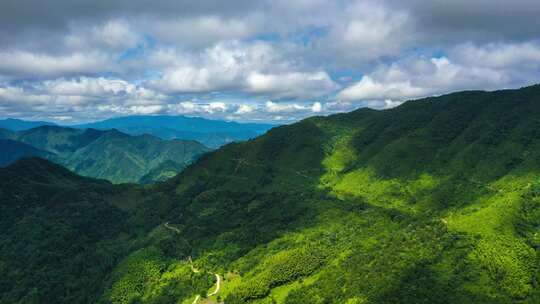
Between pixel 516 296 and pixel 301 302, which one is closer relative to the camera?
pixel 516 296

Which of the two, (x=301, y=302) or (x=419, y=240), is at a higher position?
(x=419, y=240)

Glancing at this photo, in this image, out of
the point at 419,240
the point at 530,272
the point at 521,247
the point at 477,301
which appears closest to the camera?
the point at 477,301

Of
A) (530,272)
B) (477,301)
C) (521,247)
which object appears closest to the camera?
(477,301)

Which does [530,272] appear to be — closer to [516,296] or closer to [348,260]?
[516,296]

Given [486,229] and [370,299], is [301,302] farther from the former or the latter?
[486,229]

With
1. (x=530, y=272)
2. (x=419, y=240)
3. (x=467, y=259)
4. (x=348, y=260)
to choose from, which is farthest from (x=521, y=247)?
(x=348, y=260)

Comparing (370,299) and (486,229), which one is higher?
(486,229)

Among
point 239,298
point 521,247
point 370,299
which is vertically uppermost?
point 521,247

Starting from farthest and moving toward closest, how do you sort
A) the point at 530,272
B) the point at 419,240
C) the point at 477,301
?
1. the point at 419,240
2. the point at 530,272
3. the point at 477,301

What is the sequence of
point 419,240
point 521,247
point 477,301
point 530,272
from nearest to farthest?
point 477,301 < point 530,272 < point 521,247 < point 419,240

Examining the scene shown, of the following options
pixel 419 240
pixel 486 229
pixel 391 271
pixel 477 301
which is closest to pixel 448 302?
pixel 477 301
